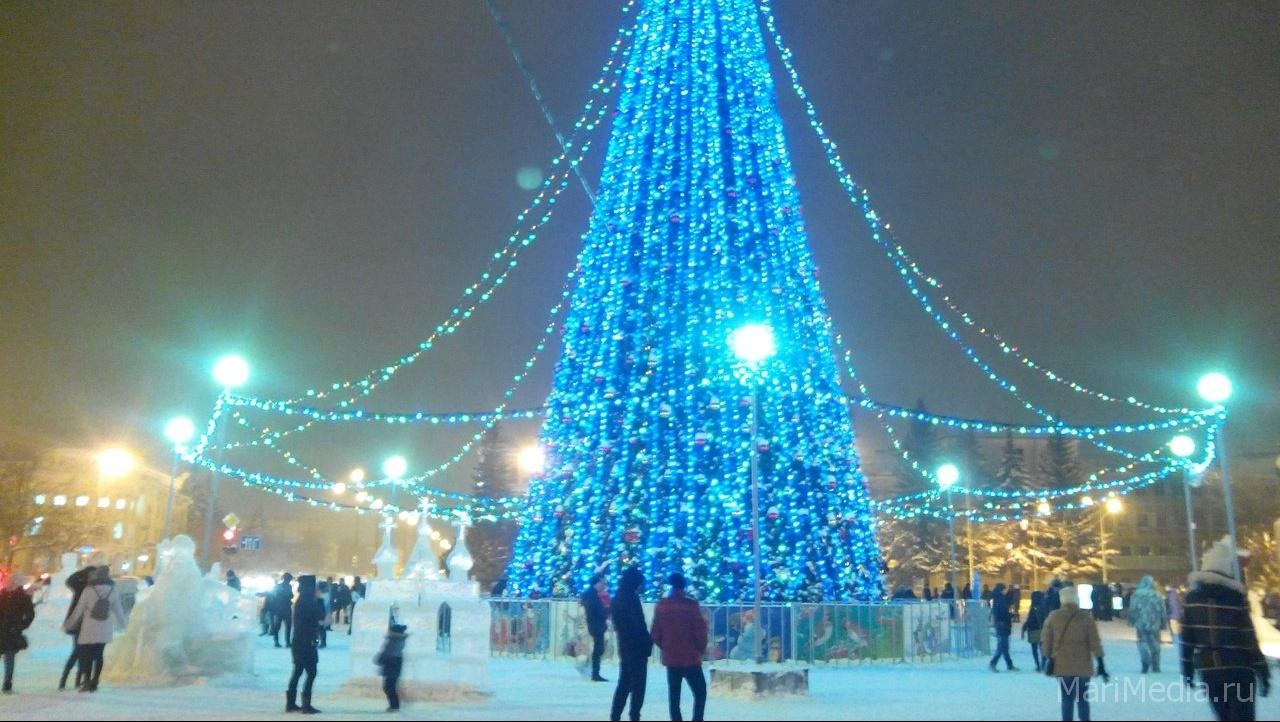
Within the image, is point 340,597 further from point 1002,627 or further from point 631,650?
point 631,650

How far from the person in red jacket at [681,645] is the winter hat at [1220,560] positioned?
414 cm

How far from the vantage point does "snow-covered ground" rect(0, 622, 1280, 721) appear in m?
10.4

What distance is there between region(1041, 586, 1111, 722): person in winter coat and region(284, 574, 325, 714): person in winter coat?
283 inches

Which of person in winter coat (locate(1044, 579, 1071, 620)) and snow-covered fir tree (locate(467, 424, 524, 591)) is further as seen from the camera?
snow-covered fir tree (locate(467, 424, 524, 591))

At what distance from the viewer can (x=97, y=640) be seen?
11945 mm

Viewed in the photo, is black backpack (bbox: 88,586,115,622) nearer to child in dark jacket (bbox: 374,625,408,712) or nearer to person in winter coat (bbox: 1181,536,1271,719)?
child in dark jacket (bbox: 374,625,408,712)

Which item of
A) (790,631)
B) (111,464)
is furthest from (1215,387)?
(111,464)

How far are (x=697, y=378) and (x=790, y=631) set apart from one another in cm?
437

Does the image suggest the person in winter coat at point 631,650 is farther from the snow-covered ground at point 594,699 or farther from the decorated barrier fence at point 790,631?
the decorated barrier fence at point 790,631

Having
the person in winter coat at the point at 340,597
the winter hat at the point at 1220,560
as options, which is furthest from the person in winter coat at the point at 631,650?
the person in winter coat at the point at 340,597

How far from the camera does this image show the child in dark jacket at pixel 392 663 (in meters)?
11.0

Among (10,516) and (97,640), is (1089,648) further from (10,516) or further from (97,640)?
(10,516)

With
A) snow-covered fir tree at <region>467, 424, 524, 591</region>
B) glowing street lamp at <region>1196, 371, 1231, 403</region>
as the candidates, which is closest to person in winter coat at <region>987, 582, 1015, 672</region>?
glowing street lamp at <region>1196, 371, 1231, 403</region>

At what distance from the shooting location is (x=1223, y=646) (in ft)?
24.2
